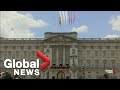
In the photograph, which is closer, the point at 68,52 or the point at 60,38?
the point at 60,38

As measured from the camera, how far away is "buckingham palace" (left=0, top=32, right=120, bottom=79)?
68.6 meters

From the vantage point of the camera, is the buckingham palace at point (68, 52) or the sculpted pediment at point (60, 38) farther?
the sculpted pediment at point (60, 38)

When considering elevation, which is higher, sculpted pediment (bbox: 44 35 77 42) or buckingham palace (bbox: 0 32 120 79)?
sculpted pediment (bbox: 44 35 77 42)

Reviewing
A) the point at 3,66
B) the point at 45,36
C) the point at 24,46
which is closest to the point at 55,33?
the point at 45,36

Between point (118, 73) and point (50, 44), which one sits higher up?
point (50, 44)

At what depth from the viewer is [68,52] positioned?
71.1 metres

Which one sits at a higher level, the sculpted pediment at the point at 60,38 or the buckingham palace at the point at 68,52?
the sculpted pediment at the point at 60,38

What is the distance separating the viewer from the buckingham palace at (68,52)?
6856 cm

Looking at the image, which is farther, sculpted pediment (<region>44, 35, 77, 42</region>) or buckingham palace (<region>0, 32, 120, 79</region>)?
sculpted pediment (<region>44, 35, 77, 42</region>)

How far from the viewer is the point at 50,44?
7081 cm

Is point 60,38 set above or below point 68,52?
above
